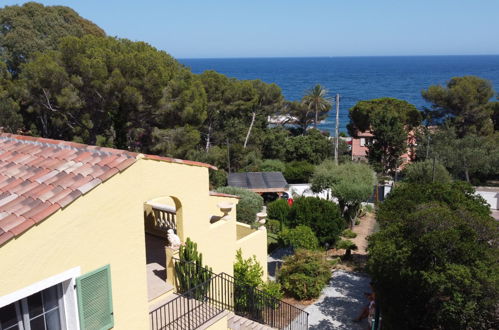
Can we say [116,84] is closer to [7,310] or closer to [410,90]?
[7,310]

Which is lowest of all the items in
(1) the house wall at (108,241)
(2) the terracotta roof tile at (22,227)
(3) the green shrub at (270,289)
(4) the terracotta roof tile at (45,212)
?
(3) the green shrub at (270,289)

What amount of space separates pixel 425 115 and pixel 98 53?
116 feet

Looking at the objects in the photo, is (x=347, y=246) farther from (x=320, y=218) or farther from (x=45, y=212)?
(x=45, y=212)

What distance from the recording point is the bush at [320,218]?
19.2 m

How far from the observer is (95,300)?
249 inches

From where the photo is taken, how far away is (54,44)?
3014cm

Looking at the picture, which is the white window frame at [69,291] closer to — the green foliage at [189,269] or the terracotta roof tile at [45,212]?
the terracotta roof tile at [45,212]

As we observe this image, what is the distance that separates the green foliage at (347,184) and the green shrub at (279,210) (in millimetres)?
3523

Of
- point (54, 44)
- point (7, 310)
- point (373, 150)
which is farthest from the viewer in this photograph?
point (373, 150)

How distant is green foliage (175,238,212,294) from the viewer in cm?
941

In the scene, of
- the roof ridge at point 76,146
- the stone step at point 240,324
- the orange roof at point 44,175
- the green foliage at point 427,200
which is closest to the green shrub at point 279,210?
the green foliage at point 427,200

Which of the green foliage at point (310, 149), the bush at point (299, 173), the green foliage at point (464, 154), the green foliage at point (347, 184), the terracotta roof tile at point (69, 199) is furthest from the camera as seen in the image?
the green foliage at point (310, 149)

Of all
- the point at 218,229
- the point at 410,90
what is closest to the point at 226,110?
the point at 218,229

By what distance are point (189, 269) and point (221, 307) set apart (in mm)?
1314
